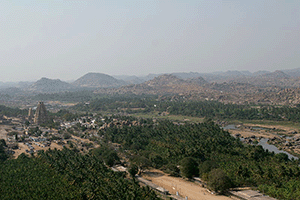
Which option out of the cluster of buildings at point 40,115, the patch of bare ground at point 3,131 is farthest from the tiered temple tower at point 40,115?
the patch of bare ground at point 3,131

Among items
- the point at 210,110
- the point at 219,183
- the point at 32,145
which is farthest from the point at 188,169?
Result: the point at 210,110

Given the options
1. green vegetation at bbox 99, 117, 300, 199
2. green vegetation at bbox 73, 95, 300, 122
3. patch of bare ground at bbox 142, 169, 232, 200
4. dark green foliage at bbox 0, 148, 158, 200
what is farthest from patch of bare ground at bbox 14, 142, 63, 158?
green vegetation at bbox 73, 95, 300, 122

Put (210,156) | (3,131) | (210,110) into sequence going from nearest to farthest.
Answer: (210,156) → (3,131) → (210,110)

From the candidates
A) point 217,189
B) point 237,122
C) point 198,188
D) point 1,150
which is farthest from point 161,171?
point 237,122

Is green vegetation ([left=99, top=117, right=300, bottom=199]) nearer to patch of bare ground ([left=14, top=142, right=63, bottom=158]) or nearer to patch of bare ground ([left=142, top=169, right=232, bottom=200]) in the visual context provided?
patch of bare ground ([left=142, top=169, right=232, bottom=200])

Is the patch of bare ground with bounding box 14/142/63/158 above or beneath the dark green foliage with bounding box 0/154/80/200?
beneath

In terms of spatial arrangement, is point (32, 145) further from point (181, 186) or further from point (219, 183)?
point (219, 183)

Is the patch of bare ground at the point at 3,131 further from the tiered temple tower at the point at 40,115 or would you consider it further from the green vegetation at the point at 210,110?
the green vegetation at the point at 210,110

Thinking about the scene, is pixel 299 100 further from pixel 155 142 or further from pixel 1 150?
pixel 1 150
